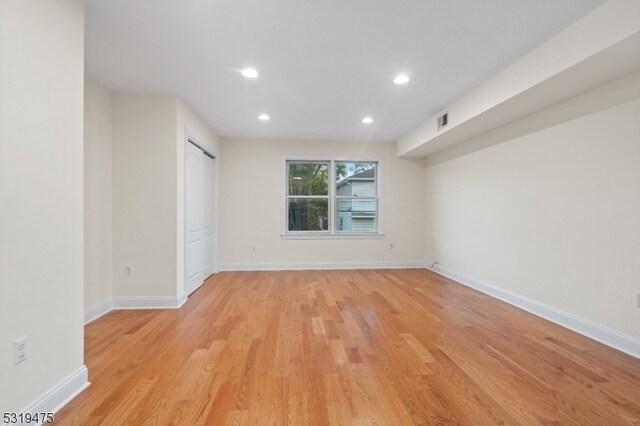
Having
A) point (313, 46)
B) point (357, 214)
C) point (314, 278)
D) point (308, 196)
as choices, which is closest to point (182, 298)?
point (314, 278)

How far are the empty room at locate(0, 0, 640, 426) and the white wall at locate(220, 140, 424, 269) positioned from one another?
2.59 ft

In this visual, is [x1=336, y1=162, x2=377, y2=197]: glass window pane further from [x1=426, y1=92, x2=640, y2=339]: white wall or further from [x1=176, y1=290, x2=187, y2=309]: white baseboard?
[x1=176, y1=290, x2=187, y2=309]: white baseboard

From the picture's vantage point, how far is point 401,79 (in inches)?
116

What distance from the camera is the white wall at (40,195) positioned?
1.30 m

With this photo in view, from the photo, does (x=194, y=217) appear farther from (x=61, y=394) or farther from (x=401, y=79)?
(x=401, y=79)

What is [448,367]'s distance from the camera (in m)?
2.00

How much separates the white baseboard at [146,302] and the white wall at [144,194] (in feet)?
0.15

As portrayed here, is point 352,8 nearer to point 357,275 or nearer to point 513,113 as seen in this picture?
point 513,113

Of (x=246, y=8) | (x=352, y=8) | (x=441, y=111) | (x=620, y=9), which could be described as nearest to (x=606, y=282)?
(x=620, y=9)

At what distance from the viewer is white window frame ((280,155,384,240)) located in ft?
17.7

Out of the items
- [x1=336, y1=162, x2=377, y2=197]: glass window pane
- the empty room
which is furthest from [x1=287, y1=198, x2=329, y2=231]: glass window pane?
the empty room

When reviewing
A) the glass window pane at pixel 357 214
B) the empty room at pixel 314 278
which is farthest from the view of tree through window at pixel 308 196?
the empty room at pixel 314 278

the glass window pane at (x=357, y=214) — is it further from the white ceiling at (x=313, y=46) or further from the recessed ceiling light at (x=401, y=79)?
the recessed ceiling light at (x=401, y=79)

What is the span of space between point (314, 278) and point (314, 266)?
745 millimetres
